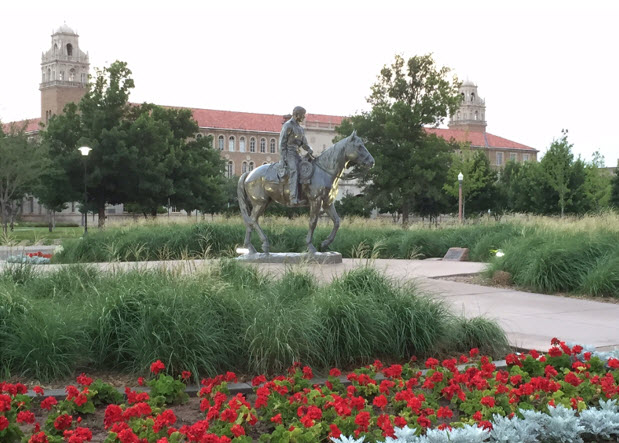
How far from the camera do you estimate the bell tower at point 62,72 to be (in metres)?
103

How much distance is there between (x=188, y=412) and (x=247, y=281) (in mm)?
2896

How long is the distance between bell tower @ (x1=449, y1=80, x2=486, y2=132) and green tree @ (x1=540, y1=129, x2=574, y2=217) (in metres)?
86.0

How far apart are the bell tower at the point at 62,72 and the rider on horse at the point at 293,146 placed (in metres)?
94.9

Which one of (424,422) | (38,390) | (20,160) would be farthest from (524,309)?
(20,160)

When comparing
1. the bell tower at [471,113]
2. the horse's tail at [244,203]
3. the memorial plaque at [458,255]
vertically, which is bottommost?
the memorial plaque at [458,255]

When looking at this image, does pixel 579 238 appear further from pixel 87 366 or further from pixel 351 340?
pixel 87 366

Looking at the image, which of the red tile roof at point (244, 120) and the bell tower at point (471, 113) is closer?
the red tile roof at point (244, 120)

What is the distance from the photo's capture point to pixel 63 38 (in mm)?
107875

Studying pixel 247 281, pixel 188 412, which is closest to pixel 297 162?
pixel 247 281

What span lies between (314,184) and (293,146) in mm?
770

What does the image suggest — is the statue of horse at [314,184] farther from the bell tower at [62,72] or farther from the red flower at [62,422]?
the bell tower at [62,72]

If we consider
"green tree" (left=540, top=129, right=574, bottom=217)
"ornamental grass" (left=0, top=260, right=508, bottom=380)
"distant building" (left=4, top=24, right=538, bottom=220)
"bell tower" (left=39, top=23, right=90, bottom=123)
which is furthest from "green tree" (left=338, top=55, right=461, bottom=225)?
"bell tower" (left=39, top=23, right=90, bottom=123)

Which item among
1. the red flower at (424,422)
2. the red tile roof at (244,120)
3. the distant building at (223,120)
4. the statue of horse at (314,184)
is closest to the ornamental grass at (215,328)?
the red flower at (424,422)

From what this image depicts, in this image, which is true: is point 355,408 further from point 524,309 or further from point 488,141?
point 488,141
